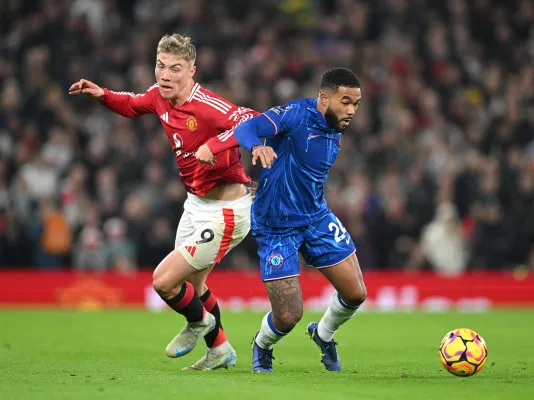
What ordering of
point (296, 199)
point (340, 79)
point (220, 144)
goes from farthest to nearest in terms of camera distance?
point (296, 199) < point (340, 79) < point (220, 144)

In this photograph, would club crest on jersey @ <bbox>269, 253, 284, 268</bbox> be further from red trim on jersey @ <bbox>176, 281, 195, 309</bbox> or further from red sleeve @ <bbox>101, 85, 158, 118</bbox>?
red sleeve @ <bbox>101, 85, 158, 118</bbox>

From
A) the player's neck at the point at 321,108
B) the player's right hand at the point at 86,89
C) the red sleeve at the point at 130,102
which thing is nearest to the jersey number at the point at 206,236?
the red sleeve at the point at 130,102

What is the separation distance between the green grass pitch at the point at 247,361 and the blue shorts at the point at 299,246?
89 cm

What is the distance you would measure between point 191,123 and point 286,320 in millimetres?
1896

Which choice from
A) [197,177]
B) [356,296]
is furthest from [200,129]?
[356,296]

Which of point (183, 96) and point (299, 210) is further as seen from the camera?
point (183, 96)

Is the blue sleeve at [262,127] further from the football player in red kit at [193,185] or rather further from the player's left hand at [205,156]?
the football player in red kit at [193,185]

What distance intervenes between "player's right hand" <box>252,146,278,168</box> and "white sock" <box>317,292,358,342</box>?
1.68 metres

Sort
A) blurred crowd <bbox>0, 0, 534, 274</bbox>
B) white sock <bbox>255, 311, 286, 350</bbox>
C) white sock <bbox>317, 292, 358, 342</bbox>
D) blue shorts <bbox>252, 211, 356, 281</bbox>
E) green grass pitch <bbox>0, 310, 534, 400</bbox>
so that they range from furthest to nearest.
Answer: blurred crowd <bbox>0, 0, 534, 274</bbox> < white sock <bbox>317, 292, 358, 342</bbox> < white sock <bbox>255, 311, 286, 350</bbox> < blue shorts <bbox>252, 211, 356, 281</bbox> < green grass pitch <bbox>0, 310, 534, 400</bbox>

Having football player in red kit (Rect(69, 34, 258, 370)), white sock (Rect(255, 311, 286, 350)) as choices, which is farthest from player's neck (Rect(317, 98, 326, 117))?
white sock (Rect(255, 311, 286, 350))

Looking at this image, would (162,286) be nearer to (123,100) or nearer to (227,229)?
(227,229)

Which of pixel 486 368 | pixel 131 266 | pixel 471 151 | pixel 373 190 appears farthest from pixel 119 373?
pixel 471 151

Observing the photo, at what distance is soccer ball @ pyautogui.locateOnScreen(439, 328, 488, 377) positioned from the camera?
8.16 meters

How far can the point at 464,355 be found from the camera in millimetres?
8164
